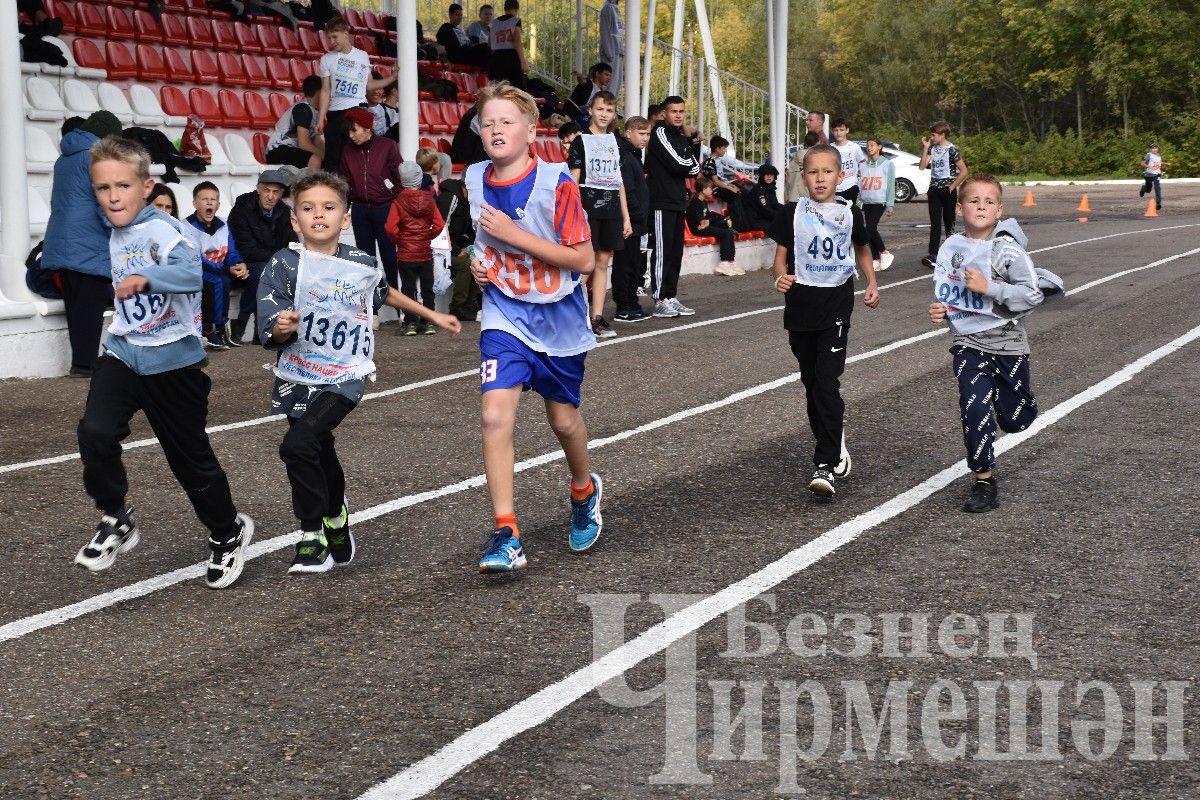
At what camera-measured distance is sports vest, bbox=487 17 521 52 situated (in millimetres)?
24547

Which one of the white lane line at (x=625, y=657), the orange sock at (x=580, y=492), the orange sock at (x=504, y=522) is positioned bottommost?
the white lane line at (x=625, y=657)

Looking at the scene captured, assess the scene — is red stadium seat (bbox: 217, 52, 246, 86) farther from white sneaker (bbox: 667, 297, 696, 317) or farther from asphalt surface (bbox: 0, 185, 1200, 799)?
asphalt surface (bbox: 0, 185, 1200, 799)

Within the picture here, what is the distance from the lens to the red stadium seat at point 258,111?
762 inches

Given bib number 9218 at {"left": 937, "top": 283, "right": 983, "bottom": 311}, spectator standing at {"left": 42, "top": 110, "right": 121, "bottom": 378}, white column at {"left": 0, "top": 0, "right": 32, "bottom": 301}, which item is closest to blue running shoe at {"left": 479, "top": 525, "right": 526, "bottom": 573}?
bib number 9218 at {"left": 937, "top": 283, "right": 983, "bottom": 311}

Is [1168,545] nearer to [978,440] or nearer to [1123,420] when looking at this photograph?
[978,440]

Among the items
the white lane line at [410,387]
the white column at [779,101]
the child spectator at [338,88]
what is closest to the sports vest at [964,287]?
the white lane line at [410,387]

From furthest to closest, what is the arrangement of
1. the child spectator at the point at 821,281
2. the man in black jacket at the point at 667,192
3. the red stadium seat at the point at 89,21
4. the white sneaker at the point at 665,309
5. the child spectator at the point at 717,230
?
the child spectator at the point at 717,230
the red stadium seat at the point at 89,21
the white sneaker at the point at 665,309
the man in black jacket at the point at 667,192
the child spectator at the point at 821,281

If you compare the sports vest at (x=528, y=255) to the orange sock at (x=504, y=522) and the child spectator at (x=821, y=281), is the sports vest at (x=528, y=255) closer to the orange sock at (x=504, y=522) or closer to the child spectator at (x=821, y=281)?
the orange sock at (x=504, y=522)

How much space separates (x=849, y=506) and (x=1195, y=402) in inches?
149

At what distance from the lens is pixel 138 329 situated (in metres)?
6.27

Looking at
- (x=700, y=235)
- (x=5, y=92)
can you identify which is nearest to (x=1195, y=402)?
(x=5, y=92)

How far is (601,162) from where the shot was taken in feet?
45.2

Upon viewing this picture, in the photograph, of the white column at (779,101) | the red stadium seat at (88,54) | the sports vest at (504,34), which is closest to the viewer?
→ the red stadium seat at (88,54)

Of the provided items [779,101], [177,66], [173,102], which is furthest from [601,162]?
[779,101]
